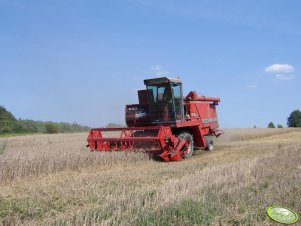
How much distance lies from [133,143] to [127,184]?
15.1ft

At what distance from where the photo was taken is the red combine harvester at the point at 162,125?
11.2 metres

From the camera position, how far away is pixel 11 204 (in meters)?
5.16

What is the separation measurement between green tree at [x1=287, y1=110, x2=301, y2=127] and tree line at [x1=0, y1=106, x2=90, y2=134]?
2296 cm

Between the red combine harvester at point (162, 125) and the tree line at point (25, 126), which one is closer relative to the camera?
the red combine harvester at point (162, 125)

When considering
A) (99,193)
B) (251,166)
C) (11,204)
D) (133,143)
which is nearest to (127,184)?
(99,193)

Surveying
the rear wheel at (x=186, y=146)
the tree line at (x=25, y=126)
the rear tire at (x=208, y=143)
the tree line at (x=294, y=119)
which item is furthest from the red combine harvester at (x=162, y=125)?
the tree line at (x=25, y=126)

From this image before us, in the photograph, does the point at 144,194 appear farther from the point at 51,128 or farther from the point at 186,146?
the point at 51,128

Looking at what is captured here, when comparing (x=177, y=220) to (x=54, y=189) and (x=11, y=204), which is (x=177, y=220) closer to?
(x=11, y=204)

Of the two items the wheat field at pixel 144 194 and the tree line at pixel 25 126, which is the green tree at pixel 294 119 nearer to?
the tree line at pixel 25 126

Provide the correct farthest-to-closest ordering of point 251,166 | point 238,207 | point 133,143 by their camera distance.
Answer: point 133,143 < point 251,166 < point 238,207

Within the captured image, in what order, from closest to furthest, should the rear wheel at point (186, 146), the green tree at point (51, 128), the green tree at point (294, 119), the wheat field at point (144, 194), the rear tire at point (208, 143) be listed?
the wheat field at point (144, 194), the rear wheel at point (186, 146), the rear tire at point (208, 143), the green tree at point (51, 128), the green tree at point (294, 119)

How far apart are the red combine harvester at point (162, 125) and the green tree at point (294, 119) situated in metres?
28.8

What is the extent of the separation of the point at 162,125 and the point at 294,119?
31223 millimetres

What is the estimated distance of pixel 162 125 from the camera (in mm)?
12312
